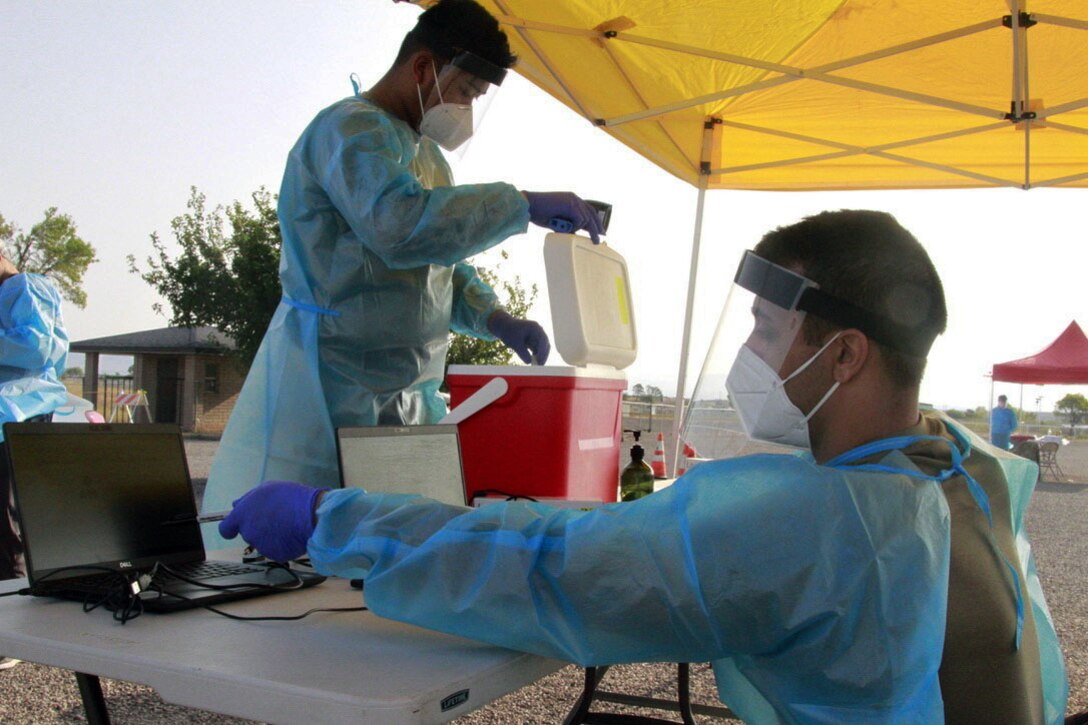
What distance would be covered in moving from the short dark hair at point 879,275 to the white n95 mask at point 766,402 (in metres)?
0.08

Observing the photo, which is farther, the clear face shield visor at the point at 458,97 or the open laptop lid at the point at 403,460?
the clear face shield visor at the point at 458,97

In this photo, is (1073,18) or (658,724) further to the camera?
(1073,18)

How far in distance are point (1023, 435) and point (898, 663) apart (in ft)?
76.1

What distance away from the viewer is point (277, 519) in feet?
A: 4.29

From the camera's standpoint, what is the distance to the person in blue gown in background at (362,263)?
1.99 meters

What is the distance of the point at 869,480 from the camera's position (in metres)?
1.14

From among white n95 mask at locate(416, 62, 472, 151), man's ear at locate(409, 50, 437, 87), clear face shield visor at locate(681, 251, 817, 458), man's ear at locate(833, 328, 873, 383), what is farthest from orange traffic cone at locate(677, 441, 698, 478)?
man's ear at locate(409, 50, 437, 87)

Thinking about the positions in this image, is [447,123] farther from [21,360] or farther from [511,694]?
[21,360]

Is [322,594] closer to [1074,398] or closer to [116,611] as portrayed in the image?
[116,611]

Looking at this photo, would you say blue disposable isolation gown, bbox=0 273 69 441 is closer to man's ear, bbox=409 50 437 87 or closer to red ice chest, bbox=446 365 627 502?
red ice chest, bbox=446 365 627 502

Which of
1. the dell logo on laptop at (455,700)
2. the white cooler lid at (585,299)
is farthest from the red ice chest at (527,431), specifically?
the dell logo on laptop at (455,700)

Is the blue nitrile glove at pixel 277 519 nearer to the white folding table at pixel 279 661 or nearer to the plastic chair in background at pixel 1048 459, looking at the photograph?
the white folding table at pixel 279 661

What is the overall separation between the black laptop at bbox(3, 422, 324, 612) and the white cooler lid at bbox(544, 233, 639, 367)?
1162mm

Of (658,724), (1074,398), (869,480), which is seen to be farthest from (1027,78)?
(1074,398)
